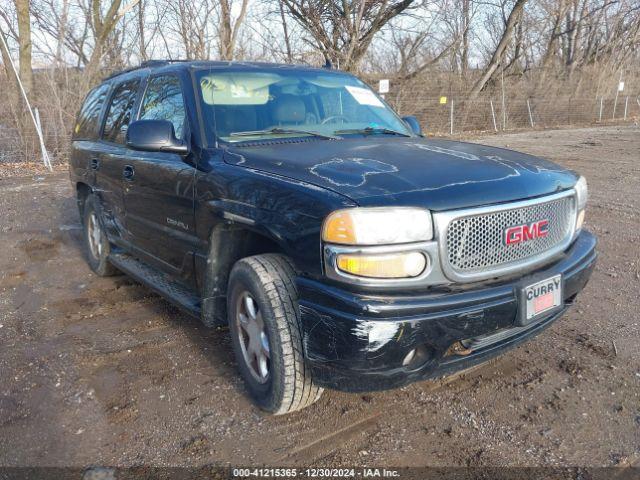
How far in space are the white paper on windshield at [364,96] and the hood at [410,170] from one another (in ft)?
2.65

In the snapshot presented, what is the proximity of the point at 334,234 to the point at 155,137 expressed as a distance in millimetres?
1482

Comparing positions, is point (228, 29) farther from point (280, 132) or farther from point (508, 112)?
point (280, 132)

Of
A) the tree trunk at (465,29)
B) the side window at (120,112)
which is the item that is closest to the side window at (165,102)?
the side window at (120,112)

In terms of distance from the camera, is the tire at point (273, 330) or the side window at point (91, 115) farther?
the side window at point (91, 115)

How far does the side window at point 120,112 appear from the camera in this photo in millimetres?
4246

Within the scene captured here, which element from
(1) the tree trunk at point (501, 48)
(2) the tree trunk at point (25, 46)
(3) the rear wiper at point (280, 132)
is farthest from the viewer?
(1) the tree trunk at point (501, 48)

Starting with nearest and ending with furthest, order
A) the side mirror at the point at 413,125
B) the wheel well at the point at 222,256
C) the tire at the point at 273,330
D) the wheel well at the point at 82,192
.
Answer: the tire at the point at 273,330 → the wheel well at the point at 222,256 → the side mirror at the point at 413,125 → the wheel well at the point at 82,192

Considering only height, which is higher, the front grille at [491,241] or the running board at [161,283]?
the front grille at [491,241]

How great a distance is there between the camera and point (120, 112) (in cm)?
445

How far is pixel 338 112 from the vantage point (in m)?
3.79

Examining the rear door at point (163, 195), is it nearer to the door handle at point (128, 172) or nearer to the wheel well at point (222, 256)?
the door handle at point (128, 172)

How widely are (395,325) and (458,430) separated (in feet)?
2.73

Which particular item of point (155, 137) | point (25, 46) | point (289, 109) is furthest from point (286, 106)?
point (25, 46)

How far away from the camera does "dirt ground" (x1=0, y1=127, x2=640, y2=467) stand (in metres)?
2.48
